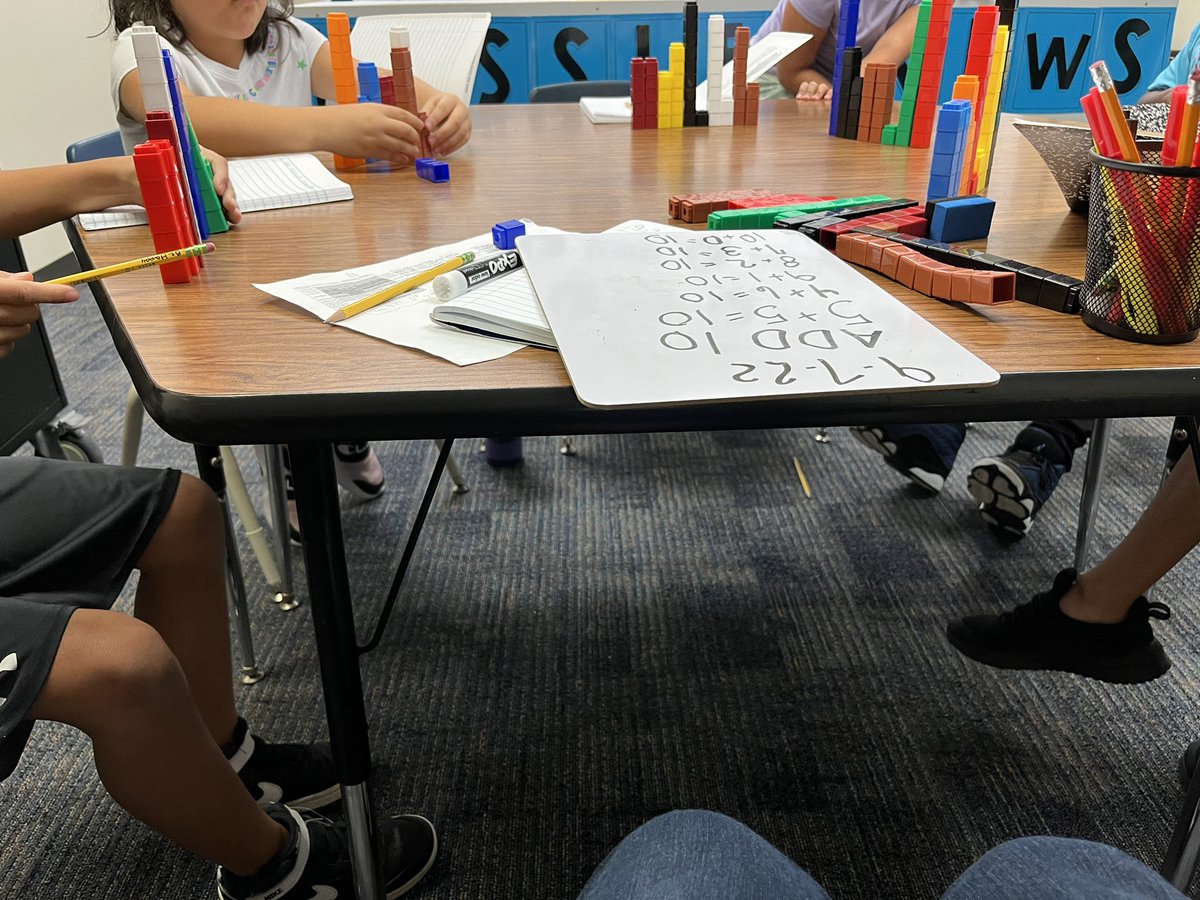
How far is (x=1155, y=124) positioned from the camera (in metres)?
0.90

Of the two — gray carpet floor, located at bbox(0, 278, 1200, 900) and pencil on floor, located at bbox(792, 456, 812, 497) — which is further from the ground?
pencil on floor, located at bbox(792, 456, 812, 497)

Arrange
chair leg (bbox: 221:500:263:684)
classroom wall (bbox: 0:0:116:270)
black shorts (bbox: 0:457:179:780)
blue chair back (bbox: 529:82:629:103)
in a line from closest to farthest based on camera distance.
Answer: black shorts (bbox: 0:457:179:780)
chair leg (bbox: 221:500:263:684)
blue chair back (bbox: 529:82:629:103)
classroom wall (bbox: 0:0:116:270)

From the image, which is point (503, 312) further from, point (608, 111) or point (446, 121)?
point (608, 111)

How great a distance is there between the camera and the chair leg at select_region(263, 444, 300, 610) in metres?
1.38

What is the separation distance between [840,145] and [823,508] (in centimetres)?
68

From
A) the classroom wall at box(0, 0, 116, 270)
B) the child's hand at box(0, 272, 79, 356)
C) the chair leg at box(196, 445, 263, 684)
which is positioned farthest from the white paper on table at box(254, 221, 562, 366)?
the classroom wall at box(0, 0, 116, 270)

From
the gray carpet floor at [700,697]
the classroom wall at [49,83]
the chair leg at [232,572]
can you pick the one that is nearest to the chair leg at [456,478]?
the gray carpet floor at [700,697]

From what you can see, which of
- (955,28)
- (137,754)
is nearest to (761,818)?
(137,754)

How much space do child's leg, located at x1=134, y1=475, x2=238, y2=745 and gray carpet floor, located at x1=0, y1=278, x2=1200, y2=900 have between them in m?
0.24

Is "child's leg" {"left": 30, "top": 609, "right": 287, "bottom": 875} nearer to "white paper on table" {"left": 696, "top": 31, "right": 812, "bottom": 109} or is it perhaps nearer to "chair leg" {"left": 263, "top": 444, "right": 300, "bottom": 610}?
"chair leg" {"left": 263, "top": 444, "right": 300, "bottom": 610}

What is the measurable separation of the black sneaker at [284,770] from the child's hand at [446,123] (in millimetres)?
796

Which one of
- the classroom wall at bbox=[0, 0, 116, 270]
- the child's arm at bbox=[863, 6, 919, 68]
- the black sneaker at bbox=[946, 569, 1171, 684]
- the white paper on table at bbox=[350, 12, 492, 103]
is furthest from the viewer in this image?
the classroom wall at bbox=[0, 0, 116, 270]

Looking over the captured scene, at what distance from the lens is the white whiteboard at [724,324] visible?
21.0 inches

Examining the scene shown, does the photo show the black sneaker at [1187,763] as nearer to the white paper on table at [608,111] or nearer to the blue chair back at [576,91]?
the white paper on table at [608,111]
